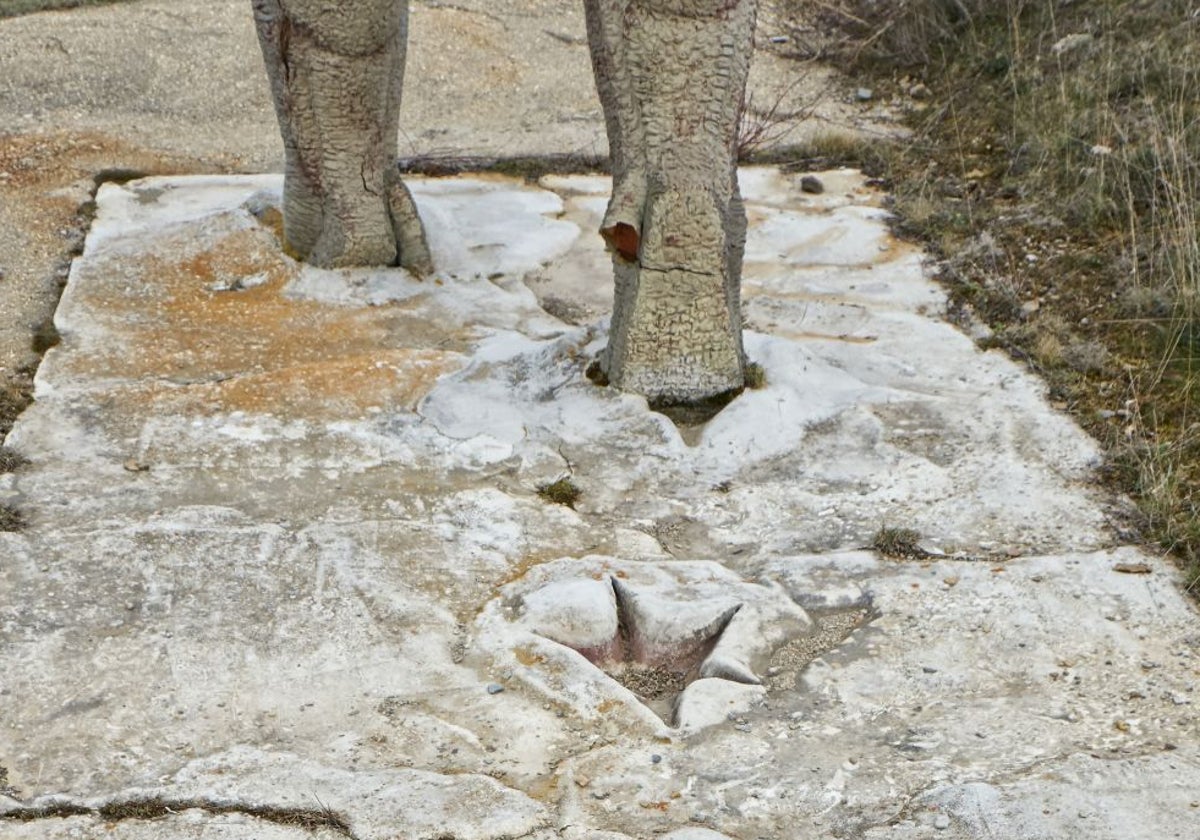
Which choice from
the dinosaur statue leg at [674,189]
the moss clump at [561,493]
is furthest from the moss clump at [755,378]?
the moss clump at [561,493]

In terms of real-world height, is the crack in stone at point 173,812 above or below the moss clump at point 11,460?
below

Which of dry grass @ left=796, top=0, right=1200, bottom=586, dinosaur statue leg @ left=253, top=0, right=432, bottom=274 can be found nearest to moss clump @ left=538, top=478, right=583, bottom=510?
dry grass @ left=796, top=0, right=1200, bottom=586

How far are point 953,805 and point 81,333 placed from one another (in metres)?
2.97

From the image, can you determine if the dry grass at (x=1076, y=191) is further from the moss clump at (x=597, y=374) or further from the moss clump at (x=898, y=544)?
the moss clump at (x=597, y=374)

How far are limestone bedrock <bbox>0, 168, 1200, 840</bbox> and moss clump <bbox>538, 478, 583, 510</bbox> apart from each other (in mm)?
23

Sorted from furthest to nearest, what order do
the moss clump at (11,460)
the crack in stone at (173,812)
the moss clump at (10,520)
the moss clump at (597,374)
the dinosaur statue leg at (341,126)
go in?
1. the dinosaur statue leg at (341,126)
2. the moss clump at (597,374)
3. the moss clump at (11,460)
4. the moss clump at (10,520)
5. the crack in stone at (173,812)

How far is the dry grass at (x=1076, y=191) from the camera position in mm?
4129

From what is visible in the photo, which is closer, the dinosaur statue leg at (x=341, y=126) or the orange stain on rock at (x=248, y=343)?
the orange stain on rock at (x=248, y=343)

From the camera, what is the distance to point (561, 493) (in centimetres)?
379

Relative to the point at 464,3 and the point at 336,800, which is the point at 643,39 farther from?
the point at 464,3

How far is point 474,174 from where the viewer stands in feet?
20.5

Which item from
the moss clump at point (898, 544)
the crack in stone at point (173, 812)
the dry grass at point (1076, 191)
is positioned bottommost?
the crack in stone at point (173, 812)

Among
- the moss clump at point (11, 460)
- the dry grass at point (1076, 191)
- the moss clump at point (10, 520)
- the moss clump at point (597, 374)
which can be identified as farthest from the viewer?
the moss clump at point (597, 374)

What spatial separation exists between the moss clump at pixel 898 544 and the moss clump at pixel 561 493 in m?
0.72
